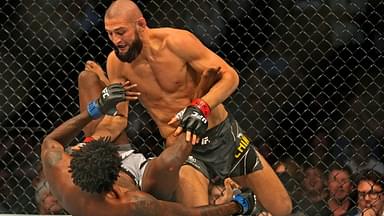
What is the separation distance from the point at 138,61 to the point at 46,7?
1192mm

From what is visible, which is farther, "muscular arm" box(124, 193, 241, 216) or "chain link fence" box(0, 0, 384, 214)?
"chain link fence" box(0, 0, 384, 214)

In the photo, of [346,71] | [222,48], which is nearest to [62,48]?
[222,48]

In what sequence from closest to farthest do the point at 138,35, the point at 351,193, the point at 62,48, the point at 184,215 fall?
the point at 184,215 < the point at 138,35 < the point at 351,193 < the point at 62,48

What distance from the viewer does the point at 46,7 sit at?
4.15 m

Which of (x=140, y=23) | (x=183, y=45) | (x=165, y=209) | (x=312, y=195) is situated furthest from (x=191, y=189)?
(x=312, y=195)

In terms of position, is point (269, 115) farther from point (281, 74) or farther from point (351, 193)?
point (351, 193)

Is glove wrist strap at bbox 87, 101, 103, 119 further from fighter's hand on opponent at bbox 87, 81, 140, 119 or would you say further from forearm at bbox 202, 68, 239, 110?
forearm at bbox 202, 68, 239, 110

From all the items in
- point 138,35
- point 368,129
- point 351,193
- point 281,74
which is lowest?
point 351,193

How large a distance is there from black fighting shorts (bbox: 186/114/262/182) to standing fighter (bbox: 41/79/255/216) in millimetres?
353

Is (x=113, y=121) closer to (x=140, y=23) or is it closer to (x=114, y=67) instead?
(x=114, y=67)

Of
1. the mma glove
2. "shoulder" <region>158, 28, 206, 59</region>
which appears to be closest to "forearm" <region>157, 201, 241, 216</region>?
the mma glove

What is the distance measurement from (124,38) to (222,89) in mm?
379

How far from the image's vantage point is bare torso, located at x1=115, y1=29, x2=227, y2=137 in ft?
10.1

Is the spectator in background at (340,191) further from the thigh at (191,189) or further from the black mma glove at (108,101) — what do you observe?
the black mma glove at (108,101)
